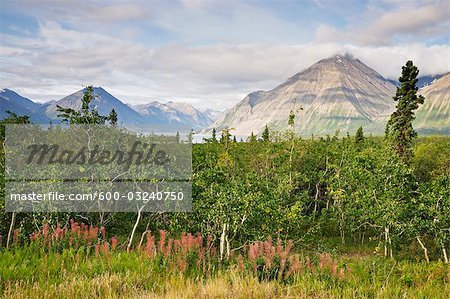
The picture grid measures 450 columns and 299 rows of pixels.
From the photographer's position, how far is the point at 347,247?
105ft

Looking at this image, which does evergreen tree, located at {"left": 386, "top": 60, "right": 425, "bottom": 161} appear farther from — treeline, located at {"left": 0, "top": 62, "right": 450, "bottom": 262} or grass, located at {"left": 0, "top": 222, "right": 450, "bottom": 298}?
grass, located at {"left": 0, "top": 222, "right": 450, "bottom": 298}

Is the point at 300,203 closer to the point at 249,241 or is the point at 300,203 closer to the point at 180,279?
the point at 249,241

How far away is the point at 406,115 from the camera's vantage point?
Result: 145 ft

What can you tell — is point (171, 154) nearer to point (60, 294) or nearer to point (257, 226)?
point (257, 226)

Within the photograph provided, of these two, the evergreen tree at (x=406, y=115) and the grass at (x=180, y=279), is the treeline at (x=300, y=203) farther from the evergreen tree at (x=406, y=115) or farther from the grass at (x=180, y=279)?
the grass at (x=180, y=279)

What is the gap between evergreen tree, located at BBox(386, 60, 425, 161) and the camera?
4397cm

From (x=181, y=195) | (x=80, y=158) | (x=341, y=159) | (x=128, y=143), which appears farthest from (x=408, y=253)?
(x=80, y=158)

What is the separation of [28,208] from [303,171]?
2986 centimetres

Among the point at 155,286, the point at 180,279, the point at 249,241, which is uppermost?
the point at 180,279

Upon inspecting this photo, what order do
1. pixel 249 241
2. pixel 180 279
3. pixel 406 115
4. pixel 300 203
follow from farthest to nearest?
pixel 406 115
pixel 300 203
pixel 249 241
pixel 180 279

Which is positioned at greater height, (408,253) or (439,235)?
(439,235)

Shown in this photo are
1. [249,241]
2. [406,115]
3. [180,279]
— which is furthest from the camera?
[406,115]

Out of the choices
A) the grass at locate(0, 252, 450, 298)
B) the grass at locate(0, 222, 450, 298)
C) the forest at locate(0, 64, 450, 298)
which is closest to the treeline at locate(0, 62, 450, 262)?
the forest at locate(0, 64, 450, 298)

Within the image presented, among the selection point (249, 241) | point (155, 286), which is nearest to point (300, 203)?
point (249, 241)
